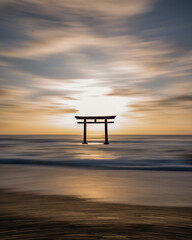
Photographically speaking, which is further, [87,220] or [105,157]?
[105,157]

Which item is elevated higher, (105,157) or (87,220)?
(87,220)

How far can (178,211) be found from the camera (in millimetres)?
4406

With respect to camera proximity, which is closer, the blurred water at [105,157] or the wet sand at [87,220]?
the wet sand at [87,220]

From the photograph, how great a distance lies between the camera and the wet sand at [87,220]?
3.16 metres

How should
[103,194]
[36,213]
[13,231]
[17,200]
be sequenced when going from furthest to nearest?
[103,194] → [17,200] → [36,213] → [13,231]

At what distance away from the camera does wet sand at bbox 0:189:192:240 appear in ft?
10.4

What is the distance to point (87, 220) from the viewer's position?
375cm

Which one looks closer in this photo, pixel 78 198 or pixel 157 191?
pixel 78 198

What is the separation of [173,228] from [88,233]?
3.70 ft

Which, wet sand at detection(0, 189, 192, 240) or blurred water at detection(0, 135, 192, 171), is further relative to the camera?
blurred water at detection(0, 135, 192, 171)

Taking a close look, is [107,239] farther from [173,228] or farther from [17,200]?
[17,200]

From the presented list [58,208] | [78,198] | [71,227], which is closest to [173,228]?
[71,227]

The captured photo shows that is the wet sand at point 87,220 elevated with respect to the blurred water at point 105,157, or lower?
elevated

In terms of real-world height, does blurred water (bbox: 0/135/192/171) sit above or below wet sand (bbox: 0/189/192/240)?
below
